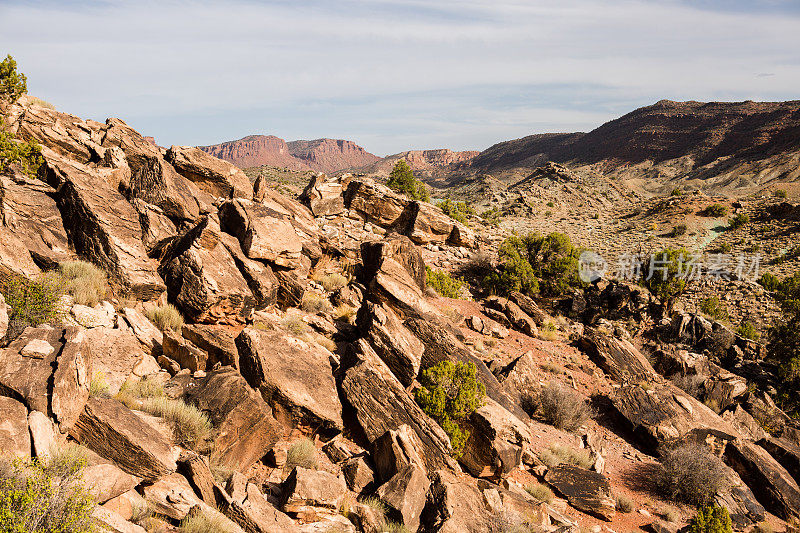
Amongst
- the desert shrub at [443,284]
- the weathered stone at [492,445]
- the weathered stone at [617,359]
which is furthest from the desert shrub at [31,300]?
the weathered stone at [617,359]

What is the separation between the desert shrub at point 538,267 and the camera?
1057 inches

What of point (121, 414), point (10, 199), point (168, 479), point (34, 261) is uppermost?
point (10, 199)

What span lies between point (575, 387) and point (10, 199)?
2100 centimetres

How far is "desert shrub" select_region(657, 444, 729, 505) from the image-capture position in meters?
12.1

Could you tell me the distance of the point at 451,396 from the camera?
1189 cm

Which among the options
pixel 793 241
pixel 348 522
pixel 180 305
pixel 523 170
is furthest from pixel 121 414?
pixel 523 170

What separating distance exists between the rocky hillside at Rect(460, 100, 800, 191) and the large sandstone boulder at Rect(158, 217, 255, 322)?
98.7 m

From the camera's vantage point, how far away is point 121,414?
295 inches

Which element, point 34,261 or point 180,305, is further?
point 180,305

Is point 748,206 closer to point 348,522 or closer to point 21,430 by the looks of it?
point 348,522

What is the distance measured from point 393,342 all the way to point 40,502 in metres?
8.86

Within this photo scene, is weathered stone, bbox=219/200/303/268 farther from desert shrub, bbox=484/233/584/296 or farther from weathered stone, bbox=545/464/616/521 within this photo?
desert shrub, bbox=484/233/584/296

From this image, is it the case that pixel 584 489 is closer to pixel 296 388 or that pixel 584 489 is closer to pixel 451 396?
pixel 451 396

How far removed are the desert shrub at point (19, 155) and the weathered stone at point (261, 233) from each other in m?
6.00
